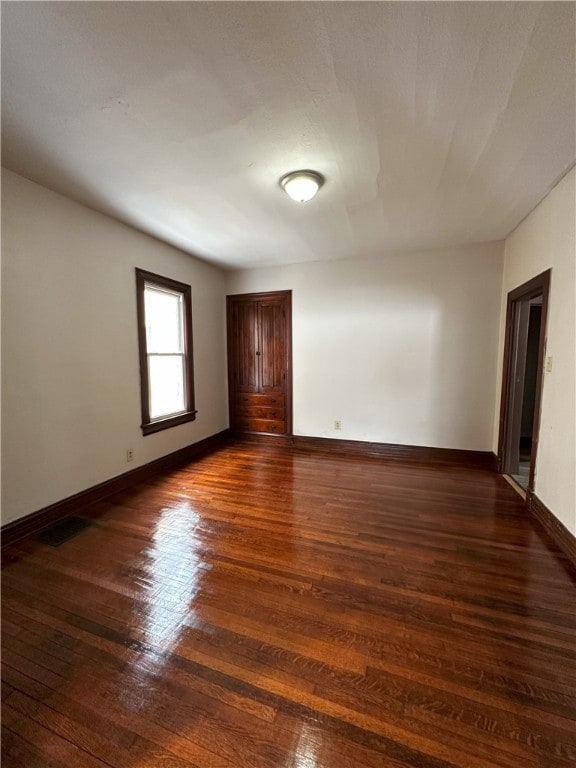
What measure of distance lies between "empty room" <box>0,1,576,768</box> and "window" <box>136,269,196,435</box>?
35mm

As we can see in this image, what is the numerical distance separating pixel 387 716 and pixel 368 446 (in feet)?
10.7

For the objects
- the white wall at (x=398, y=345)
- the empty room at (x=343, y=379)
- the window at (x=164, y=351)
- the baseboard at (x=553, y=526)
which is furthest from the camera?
the white wall at (x=398, y=345)

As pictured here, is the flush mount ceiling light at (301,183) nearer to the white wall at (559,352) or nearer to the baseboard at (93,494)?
the white wall at (559,352)

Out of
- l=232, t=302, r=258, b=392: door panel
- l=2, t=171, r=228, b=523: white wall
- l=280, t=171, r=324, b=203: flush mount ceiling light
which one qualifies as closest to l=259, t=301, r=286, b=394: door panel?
l=232, t=302, r=258, b=392: door panel

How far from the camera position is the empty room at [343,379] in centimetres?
119

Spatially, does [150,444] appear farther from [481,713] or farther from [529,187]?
[529,187]

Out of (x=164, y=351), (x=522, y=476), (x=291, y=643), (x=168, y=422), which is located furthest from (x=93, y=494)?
(x=522, y=476)

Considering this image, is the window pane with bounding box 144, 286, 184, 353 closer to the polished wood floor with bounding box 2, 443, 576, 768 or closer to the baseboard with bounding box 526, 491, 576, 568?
the polished wood floor with bounding box 2, 443, 576, 768

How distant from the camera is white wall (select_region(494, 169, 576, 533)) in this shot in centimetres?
215

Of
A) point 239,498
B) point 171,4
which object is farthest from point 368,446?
point 171,4

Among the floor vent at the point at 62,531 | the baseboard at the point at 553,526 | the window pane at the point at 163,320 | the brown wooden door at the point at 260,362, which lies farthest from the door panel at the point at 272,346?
the baseboard at the point at 553,526

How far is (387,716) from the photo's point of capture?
1153mm

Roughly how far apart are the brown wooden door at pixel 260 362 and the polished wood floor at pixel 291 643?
2289mm

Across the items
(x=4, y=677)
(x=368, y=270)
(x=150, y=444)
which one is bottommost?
(x=4, y=677)
